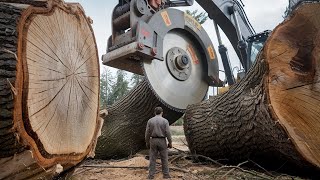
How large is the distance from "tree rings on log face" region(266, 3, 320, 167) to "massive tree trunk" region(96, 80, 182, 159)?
8.10 ft

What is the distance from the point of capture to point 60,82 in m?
2.54

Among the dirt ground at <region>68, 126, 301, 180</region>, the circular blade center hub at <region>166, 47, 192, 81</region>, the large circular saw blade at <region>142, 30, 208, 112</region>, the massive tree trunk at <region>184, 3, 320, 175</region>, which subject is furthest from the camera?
the circular blade center hub at <region>166, 47, 192, 81</region>

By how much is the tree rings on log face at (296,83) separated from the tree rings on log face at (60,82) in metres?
1.77

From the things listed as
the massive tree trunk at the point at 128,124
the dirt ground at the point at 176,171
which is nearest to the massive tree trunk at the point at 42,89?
the dirt ground at the point at 176,171

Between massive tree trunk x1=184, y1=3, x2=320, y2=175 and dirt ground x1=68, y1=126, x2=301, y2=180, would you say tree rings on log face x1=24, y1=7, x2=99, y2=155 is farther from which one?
massive tree trunk x1=184, y1=3, x2=320, y2=175

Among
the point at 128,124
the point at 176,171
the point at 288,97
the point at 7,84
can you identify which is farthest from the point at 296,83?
the point at 128,124

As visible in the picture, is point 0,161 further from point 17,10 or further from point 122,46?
point 122,46

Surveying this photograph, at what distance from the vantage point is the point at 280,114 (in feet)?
10.5

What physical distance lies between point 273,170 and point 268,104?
1.19 meters

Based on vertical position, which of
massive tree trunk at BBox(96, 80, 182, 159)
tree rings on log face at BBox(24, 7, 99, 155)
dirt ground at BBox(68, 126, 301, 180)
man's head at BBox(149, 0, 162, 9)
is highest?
man's head at BBox(149, 0, 162, 9)

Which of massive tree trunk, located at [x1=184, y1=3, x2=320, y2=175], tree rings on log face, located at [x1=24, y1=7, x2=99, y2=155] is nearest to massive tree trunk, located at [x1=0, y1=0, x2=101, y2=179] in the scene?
tree rings on log face, located at [x1=24, y1=7, x2=99, y2=155]

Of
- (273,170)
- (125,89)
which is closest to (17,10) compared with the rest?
(273,170)

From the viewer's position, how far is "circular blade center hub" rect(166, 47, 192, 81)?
4.98 meters

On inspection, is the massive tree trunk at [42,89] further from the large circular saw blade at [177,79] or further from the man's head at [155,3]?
the man's head at [155,3]
